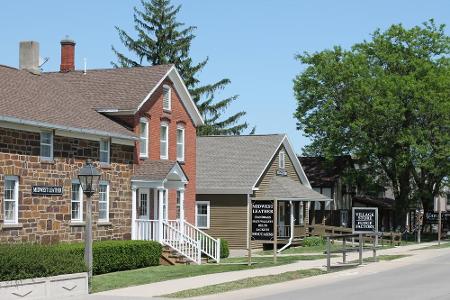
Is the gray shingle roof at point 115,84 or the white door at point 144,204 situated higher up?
the gray shingle roof at point 115,84

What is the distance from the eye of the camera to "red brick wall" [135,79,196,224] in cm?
3434

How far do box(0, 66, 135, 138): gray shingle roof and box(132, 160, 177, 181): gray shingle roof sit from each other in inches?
67.1

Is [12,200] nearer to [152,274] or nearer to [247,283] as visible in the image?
[152,274]

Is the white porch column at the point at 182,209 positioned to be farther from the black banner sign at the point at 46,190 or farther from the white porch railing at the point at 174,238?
the black banner sign at the point at 46,190

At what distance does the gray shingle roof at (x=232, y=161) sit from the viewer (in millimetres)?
A: 42438

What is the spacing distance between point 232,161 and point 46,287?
2762 centimetres

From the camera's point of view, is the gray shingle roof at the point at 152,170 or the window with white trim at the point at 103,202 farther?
the gray shingle roof at the point at 152,170

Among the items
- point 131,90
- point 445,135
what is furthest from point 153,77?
point 445,135

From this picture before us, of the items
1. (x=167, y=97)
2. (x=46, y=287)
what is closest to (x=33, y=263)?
(x=46, y=287)

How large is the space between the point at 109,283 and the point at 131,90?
13.5 metres

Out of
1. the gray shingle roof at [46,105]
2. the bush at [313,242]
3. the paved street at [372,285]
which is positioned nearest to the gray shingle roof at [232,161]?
the bush at [313,242]

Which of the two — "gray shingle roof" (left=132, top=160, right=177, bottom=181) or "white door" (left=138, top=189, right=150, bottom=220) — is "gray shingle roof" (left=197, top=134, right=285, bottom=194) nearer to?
"white door" (left=138, top=189, right=150, bottom=220)

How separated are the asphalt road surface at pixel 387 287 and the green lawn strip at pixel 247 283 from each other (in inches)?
52.9

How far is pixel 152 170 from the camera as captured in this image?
3297 centimetres
